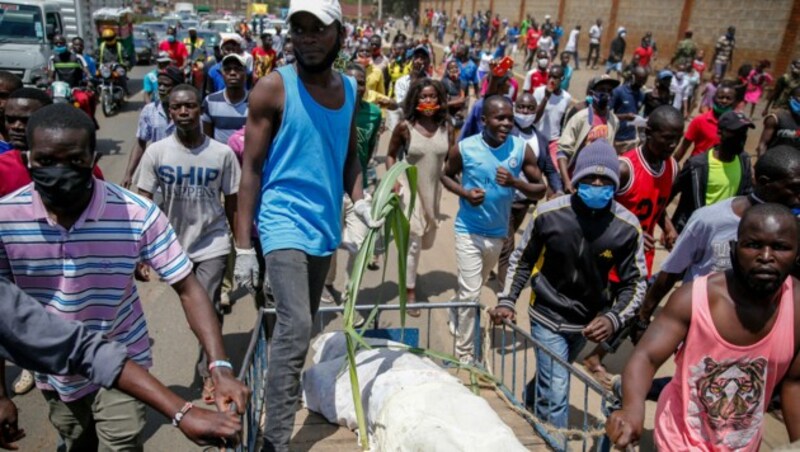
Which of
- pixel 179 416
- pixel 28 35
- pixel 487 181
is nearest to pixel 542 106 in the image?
pixel 487 181

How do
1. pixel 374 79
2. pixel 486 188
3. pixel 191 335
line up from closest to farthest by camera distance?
pixel 486 188 → pixel 191 335 → pixel 374 79

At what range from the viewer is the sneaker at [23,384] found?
4438mm

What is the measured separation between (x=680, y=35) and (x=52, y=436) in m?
22.7

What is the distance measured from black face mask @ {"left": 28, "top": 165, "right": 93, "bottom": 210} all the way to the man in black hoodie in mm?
2348

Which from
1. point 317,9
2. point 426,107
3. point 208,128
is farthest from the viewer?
point 208,128

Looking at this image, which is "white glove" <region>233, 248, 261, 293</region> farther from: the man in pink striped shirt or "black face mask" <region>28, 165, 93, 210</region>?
"black face mask" <region>28, 165, 93, 210</region>

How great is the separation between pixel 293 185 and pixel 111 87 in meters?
14.5

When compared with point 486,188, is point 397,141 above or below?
above

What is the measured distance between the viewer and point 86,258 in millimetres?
2537

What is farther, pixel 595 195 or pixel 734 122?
pixel 734 122

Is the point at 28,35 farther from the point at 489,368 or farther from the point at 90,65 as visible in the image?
the point at 489,368

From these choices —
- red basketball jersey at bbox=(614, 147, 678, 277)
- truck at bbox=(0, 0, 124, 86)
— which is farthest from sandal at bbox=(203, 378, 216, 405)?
truck at bbox=(0, 0, 124, 86)

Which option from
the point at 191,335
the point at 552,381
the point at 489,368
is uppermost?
the point at 552,381

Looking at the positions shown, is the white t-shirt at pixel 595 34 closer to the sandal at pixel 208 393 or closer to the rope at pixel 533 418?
the rope at pixel 533 418
